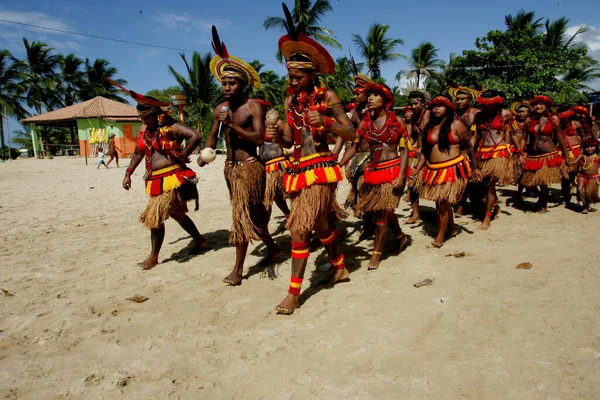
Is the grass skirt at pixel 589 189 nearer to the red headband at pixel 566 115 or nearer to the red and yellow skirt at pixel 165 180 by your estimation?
the red headband at pixel 566 115

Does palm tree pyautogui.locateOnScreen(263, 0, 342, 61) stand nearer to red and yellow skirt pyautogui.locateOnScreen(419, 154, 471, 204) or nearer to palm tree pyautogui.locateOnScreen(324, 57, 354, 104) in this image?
palm tree pyautogui.locateOnScreen(324, 57, 354, 104)

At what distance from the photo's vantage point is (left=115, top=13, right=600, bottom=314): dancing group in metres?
3.29

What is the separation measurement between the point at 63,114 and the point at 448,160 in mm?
35367

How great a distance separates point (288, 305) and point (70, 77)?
47324 mm

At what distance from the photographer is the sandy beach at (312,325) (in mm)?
2312

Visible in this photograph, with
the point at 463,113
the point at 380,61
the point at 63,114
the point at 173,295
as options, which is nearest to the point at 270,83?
the point at 380,61

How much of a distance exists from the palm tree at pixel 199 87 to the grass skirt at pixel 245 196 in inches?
1124

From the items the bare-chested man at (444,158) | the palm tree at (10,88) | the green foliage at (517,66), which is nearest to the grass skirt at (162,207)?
the bare-chested man at (444,158)

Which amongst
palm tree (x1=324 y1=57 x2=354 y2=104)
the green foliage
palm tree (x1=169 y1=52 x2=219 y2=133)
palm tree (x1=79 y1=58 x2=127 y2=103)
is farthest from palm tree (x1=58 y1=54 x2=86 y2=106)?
the green foliage

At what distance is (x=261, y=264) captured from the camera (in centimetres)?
457

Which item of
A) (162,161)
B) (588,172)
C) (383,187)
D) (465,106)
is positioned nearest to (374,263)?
(383,187)

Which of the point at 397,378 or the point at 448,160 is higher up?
the point at 448,160

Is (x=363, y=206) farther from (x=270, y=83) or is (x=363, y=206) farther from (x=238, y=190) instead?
(x=270, y=83)

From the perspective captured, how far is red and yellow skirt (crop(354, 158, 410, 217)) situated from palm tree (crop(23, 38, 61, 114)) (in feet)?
138
